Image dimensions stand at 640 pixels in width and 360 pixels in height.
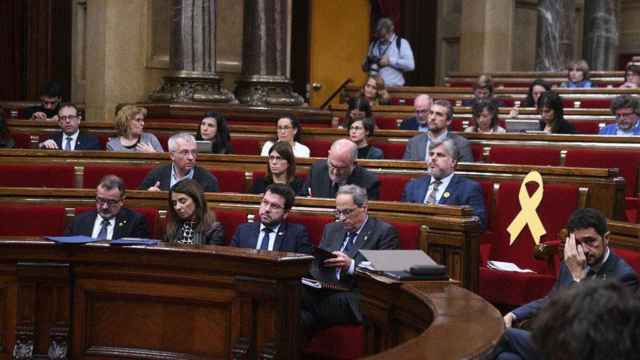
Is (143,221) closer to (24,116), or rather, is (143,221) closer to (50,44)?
(24,116)

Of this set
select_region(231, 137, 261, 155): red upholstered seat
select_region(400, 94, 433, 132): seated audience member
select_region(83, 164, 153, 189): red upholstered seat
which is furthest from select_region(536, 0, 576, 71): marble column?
select_region(83, 164, 153, 189): red upholstered seat

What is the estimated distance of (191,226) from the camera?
5945 mm

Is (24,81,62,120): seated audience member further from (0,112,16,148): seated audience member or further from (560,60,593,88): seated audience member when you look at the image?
(560,60,593,88): seated audience member

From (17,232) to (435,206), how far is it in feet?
7.51

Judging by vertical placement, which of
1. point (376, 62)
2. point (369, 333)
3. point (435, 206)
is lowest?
point (369, 333)

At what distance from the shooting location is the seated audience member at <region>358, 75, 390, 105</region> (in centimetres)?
1092

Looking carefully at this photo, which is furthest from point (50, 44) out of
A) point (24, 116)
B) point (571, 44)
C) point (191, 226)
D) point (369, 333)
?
point (369, 333)

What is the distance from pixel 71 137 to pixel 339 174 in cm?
263

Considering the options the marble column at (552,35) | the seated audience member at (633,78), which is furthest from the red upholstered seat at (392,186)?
the marble column at (552,35)

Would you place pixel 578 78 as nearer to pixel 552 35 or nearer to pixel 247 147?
pixel 552 35

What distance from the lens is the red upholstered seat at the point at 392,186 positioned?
6961 mm

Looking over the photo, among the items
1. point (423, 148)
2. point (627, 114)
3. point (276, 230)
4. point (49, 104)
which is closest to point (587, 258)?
point (276, 230)

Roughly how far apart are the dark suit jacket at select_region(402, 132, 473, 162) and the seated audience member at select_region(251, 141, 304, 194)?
1117 mm

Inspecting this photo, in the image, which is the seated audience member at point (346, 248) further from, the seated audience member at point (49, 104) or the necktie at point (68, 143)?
the seated audience member at point (49, 104)
